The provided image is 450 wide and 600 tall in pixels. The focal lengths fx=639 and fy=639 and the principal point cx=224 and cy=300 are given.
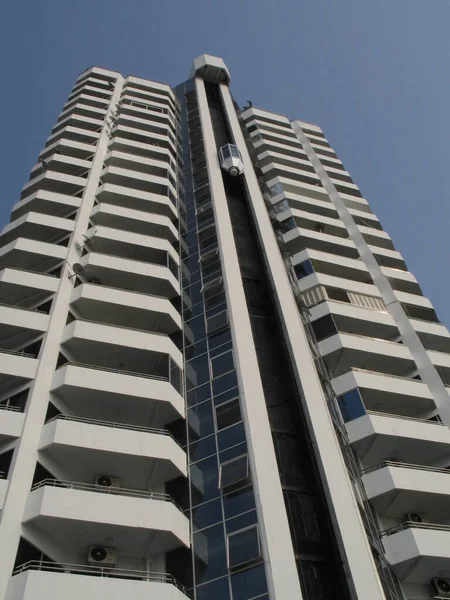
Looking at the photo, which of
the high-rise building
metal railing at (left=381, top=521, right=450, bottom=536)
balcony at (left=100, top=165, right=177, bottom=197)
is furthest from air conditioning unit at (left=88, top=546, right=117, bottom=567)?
balcony at (left=100, top=165, right=177, bottom=197)

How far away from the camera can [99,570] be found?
717 inches

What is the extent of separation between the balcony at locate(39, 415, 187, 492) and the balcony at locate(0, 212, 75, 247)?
11.9 m

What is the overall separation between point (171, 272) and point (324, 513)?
1340 cm

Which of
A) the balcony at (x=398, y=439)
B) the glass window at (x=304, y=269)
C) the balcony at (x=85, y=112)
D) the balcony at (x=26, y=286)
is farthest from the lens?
the balcony at (x=85, y=112)

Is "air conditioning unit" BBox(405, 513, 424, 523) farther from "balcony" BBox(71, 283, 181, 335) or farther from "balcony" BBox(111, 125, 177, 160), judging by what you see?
"balcony" BBox(111, 125, 177, 160)

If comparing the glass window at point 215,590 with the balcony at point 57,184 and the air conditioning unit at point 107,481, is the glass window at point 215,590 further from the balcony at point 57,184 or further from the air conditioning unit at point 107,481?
the balcony at point 57,184

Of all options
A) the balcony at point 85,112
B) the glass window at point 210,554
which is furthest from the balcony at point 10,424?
the balcony at point 85,112

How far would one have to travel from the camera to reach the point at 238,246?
97.2 feet

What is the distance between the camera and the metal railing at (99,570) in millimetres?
16578

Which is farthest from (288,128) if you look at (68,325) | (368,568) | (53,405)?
(368,568)

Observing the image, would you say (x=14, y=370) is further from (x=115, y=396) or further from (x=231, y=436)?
(x=231, y=436)

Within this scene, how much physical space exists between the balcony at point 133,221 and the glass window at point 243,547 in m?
17.3

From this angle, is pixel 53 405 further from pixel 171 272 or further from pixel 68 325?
pixel 171 272

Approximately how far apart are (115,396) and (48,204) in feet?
46.2
